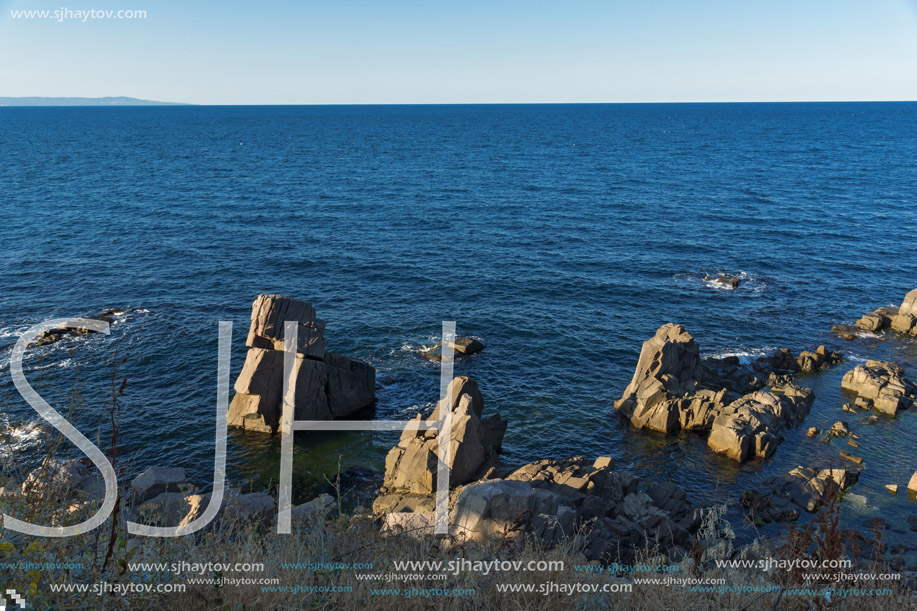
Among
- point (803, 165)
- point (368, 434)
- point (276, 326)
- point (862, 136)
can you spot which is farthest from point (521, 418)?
point (862, 136)

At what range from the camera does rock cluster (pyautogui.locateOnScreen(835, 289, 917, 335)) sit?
4353 centimetres

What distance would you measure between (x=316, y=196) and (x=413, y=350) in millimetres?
52258

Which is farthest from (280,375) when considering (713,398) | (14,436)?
(713,398)

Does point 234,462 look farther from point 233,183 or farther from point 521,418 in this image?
point 233,183

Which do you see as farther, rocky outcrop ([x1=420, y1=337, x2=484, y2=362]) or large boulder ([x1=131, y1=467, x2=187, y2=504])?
rocky outcrop ([x1=420, y1=337, x2=484, y2=362])

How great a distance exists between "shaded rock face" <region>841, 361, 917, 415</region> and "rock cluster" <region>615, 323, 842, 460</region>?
9.59ft

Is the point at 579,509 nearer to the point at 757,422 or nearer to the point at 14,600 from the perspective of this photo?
the point at 757,422

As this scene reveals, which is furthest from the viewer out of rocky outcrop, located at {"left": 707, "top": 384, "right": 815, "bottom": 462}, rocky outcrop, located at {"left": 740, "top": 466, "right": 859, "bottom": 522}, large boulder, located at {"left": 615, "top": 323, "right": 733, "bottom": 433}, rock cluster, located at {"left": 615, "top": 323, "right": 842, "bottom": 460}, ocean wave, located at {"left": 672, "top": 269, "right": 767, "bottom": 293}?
ocean wave, located at {"left": 672, "top": 269, "right": 767, "bottom": 293}

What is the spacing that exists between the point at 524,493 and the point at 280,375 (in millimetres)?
18495

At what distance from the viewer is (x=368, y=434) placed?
33031mm

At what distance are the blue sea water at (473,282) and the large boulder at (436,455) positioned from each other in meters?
2.80

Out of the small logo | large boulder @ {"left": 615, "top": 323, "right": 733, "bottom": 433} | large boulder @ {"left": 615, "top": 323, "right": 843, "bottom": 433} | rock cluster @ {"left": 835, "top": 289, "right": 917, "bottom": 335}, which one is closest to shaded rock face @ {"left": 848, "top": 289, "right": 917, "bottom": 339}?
rock cluster @ {"left": 835, "top": 289, "right": 917, "bottom": 335}

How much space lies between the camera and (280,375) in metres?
33.2

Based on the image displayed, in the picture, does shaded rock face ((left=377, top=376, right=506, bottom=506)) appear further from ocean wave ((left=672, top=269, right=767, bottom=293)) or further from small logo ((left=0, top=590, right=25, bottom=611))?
ocean wave ((left=672, top=269, right=767, bottom=293))
